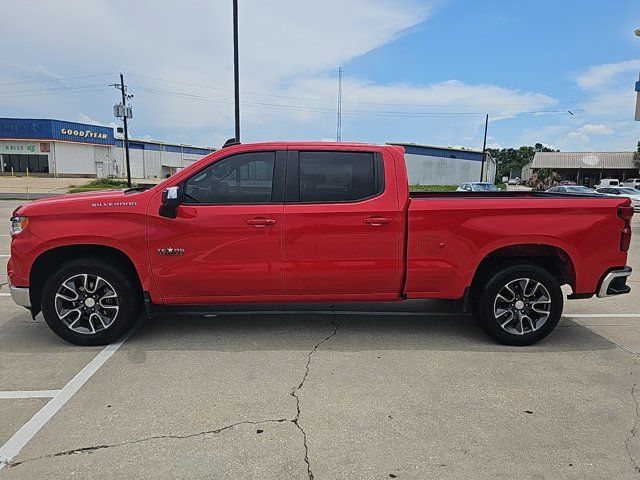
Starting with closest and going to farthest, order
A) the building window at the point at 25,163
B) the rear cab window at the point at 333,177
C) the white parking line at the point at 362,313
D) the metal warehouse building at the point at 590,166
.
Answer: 1. the rear cab window at the point at 333,177
2. the white parking line at the point at 362,313
3. the building window at the point at 25,163
4. the metal warehouse building at the point at 590,166

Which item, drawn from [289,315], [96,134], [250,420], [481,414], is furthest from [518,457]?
[96,134]

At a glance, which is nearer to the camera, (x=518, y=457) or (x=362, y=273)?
(x=518, y=457)

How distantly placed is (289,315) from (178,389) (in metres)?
2.00

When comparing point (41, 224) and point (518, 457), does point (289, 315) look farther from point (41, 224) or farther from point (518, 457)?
point (518, 457)

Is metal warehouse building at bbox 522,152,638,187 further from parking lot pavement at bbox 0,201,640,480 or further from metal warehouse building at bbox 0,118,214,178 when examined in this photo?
parking lot pavement at bbox 0,201,640,480

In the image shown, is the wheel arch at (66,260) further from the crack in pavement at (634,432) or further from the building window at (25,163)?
the building window at (25,163)

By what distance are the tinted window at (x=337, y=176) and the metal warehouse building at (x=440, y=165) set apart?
4723 centimetres

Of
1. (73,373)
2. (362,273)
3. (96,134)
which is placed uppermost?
(96,134)

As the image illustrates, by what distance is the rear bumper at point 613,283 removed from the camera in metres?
4.54

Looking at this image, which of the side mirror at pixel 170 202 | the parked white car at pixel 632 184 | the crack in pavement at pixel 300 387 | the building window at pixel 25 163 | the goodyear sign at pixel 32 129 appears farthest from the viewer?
the building window at pixel 25 163

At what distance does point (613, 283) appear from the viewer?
4570 millimetres

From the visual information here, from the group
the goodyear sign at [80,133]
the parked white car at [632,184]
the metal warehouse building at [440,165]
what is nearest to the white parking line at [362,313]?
the parked white car at [632,184]

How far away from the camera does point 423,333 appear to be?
194 inches

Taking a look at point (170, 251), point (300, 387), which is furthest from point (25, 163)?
point (300, 387)
